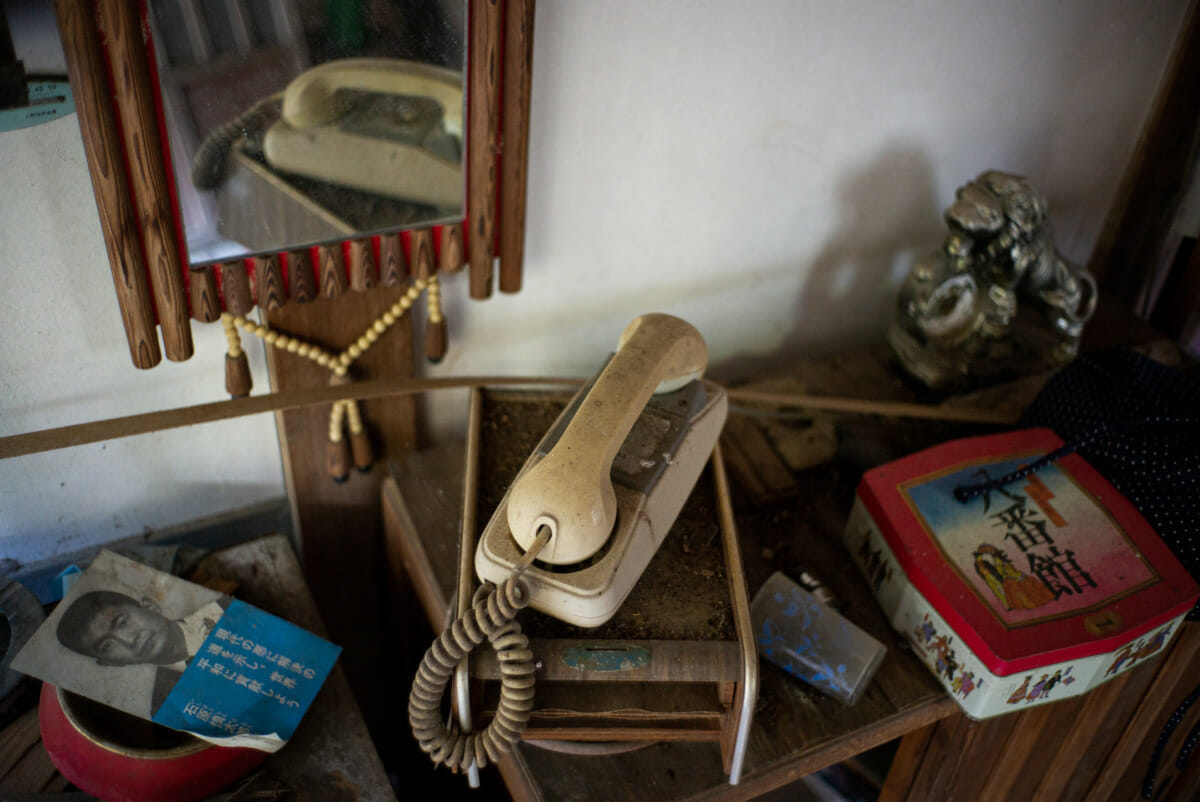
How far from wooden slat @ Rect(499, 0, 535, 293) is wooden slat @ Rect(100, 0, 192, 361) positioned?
1.03ft

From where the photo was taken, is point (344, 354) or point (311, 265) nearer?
point (311, 265)

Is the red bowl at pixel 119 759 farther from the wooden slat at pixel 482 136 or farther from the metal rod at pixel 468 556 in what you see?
the wooden slat at pixel 482 136

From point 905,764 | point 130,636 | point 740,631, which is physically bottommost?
point 905,764

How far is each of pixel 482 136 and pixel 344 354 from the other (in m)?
0.30

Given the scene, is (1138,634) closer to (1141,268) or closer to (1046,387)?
(1046,387)

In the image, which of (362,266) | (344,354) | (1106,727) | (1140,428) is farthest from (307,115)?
(1106,727)

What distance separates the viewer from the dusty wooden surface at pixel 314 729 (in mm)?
854

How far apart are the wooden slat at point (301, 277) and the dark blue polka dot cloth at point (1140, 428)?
0.83 meters

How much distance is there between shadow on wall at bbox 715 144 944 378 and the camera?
124 cm

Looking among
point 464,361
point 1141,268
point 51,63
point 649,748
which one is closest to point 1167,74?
point 1141,268

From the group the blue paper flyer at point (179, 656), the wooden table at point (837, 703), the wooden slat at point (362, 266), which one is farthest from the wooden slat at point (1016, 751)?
the wooden slat at point (362, 266)

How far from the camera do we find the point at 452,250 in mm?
942

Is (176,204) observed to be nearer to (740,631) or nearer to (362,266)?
(362,266)

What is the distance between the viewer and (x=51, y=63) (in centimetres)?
72
